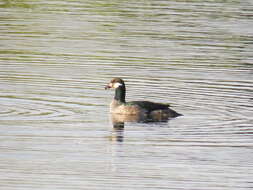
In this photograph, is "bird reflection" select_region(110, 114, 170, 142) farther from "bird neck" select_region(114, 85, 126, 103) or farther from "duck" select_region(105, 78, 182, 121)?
"bird neck" select_region(114, 85, 126, 103)

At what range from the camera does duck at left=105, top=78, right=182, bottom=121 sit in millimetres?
22203

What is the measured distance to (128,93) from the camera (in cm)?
2506

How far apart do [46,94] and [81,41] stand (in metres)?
8.27

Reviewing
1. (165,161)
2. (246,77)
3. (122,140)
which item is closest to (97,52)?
(246,77)

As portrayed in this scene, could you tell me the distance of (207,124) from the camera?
21.2m

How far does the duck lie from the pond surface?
272mm

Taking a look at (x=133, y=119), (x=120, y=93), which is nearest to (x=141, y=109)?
(x=133, y=119)

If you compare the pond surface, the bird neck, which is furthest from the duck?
the pond surface

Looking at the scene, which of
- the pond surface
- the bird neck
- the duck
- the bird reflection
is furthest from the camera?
the bird neck

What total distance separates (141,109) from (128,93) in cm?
274

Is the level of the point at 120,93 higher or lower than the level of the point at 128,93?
higher

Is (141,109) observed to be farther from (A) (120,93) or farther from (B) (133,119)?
(A) (120,93)

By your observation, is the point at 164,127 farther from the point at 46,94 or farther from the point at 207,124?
the point at 46,94

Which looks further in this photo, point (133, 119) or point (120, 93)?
point (120, 93)
